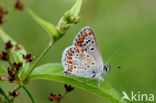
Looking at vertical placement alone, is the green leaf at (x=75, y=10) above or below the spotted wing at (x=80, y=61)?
above

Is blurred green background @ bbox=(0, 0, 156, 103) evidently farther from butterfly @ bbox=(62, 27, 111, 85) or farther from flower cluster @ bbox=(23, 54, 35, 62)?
flower cluster @ bbox=(23, 54, 35, 62)

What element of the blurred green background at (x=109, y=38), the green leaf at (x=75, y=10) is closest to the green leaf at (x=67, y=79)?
the green leaf at (x=75, y=10)

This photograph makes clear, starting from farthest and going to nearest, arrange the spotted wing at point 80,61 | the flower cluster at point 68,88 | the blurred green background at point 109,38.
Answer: the blurred green background at point 109,38, the spotted wing at point 80,61, the flower cluster at point 68,88

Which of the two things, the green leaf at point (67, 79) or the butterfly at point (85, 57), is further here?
the butterfly at point (85, 57)

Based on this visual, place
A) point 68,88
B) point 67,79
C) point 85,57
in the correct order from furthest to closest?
point 85,57 < point 68,88 < point 67,79

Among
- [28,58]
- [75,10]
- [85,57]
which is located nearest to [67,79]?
[28,58]

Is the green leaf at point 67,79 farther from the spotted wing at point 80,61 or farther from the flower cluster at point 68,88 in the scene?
the spotted wing at point 80,61

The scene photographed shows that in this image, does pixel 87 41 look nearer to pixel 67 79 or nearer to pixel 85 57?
pixel 85 57
